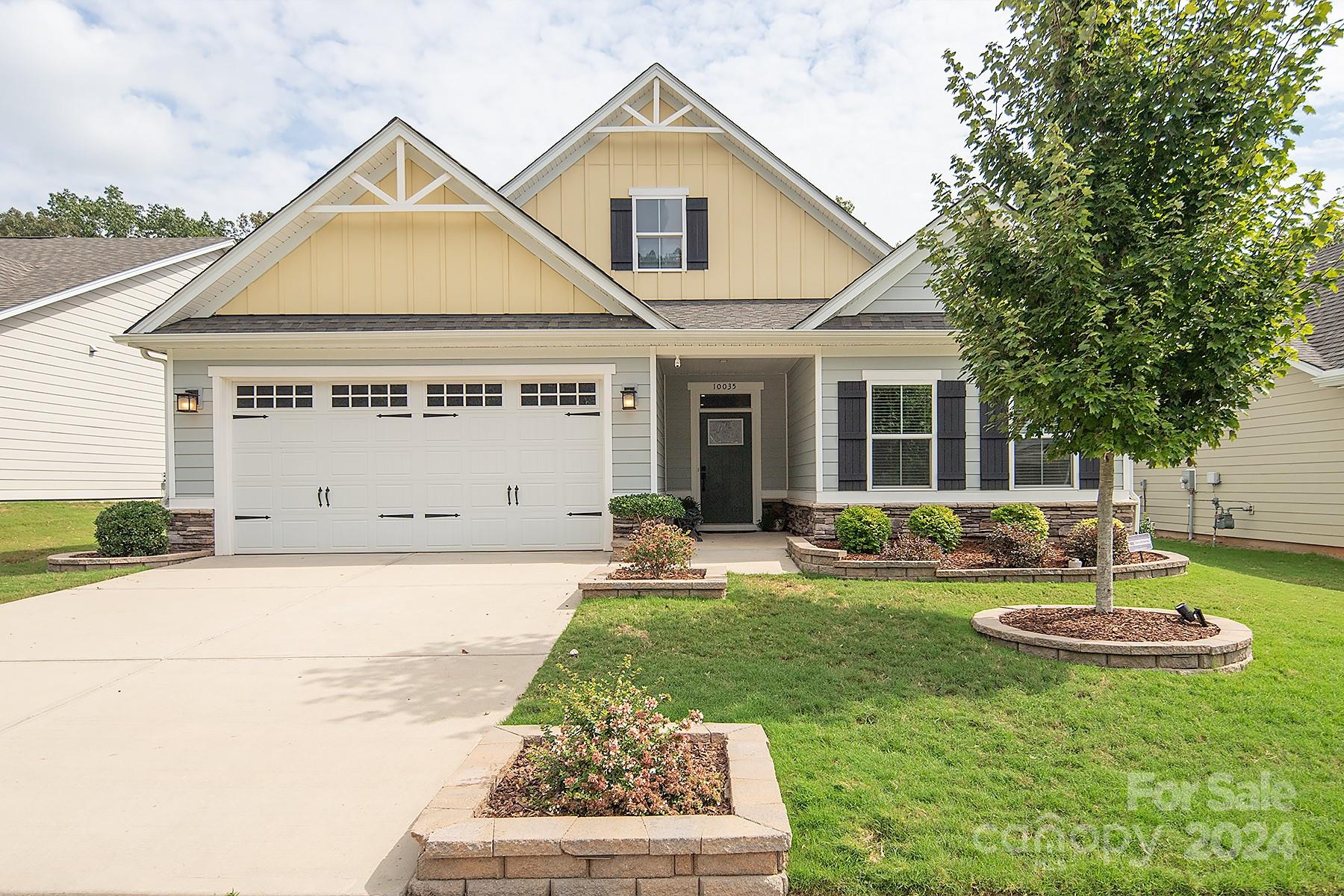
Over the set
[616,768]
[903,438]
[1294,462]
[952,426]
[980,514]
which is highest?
[952,426]

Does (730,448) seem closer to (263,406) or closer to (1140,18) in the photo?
(263,406)

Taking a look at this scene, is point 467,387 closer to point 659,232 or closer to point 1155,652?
point 659,232

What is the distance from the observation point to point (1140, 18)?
5805mm

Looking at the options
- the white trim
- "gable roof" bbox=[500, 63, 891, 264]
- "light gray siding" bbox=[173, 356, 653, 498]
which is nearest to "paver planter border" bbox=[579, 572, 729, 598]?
"light gray siding" bbox=[173, 356, 653, 498]

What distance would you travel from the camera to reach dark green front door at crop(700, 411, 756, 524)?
46.9ft

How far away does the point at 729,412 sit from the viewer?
14.3 m

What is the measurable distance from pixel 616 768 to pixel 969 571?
6.38 meters

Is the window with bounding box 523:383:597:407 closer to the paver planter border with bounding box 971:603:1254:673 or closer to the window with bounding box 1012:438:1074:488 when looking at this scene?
the window with bounding box 1012:438:1074:488

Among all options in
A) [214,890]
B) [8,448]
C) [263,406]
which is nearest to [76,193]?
[8,448]

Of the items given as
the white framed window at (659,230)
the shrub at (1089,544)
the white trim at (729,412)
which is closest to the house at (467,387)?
the shrub at (1089,544)

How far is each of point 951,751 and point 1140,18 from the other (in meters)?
5.69

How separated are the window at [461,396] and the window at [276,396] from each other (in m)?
1.74

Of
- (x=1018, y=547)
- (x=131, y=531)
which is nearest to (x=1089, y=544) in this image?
(x=1018, y=547)

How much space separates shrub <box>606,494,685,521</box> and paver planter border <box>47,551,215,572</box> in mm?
5900
